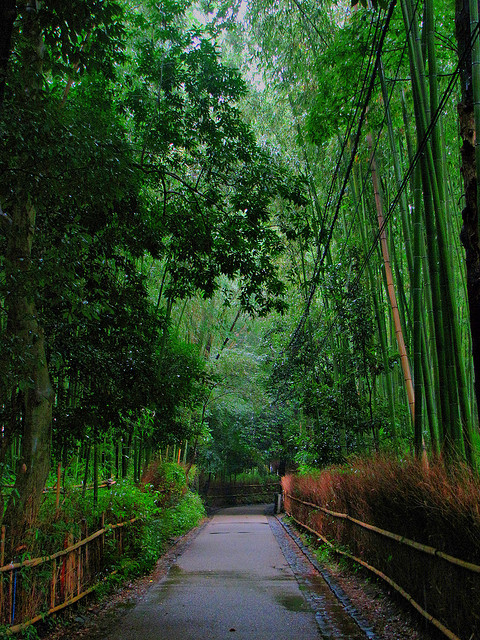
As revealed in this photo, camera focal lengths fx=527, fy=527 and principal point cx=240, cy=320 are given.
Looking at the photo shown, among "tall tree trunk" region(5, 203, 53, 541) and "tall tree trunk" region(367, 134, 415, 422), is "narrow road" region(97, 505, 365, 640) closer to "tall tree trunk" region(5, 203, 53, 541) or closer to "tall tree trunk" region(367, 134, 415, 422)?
"tall tree trunk" region(5, 203, 53, 541)

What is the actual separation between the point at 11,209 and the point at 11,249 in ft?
2.08

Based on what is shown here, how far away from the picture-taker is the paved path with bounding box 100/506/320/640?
3.88 meters

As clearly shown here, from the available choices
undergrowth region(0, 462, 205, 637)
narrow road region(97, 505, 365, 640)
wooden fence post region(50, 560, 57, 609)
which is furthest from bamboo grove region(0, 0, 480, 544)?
narrow road region(97, 505, 365, 640)

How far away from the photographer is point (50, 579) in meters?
3.93

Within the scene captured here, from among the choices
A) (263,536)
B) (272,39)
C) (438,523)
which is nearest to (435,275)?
(438,523)

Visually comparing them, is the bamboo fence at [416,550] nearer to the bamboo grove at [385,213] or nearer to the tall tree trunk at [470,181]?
the bamboo grove at [385,213]

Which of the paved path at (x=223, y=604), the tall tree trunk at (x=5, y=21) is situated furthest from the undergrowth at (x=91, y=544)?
the tall tree trunk at (x=5, y=21)

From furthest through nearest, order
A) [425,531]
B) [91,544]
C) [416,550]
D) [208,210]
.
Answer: [208,210] < [91,544] < [416,550] < [425,531]

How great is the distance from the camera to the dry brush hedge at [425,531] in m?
Answer: 2.81

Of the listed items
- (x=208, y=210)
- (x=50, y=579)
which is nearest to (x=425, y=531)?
(x=50, y=579)

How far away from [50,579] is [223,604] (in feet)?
5.31

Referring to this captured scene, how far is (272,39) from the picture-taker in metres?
7.38

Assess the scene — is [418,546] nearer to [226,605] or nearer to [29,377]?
[226,605]

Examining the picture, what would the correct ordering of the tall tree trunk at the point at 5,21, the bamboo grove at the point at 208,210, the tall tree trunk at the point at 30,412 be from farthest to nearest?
the tall tree trunk at the point at 30,412 → the bamboo grove at the point at 208,210 → the tall tree trunk at the point at 5,21
